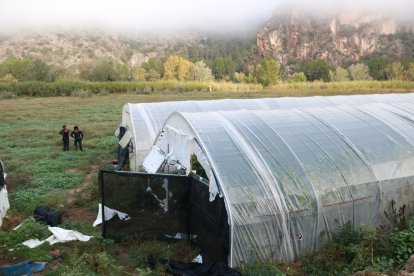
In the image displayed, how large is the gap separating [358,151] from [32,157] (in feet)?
41.2

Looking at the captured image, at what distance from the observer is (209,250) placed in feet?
23.3

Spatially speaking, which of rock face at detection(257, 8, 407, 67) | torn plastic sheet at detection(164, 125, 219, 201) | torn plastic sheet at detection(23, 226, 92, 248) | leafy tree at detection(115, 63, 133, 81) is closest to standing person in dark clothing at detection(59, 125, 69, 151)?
torn plastic sheet at detection(164, 125, 219, 201)

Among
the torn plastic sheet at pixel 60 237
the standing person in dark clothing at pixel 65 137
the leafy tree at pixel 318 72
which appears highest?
the leafy tree at pixel 318 72

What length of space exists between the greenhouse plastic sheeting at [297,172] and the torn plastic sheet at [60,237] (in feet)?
10.1

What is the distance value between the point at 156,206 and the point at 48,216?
2.90 meters

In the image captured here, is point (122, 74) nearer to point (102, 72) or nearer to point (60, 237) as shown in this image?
point (102, 72)

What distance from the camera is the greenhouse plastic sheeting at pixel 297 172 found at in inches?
261

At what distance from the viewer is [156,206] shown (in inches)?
303

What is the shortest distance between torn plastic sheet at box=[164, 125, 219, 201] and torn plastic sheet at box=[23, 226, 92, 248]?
2.50 metres

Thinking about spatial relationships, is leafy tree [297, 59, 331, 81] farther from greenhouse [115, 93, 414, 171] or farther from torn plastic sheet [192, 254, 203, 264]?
torn plastic sheet [192, 254, 203, 264]

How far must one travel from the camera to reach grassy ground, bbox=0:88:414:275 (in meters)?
7.03

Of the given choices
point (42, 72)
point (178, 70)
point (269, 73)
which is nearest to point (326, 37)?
point (178, 70)

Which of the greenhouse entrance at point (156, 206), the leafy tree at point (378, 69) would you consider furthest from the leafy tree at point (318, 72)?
the greenhouse entrance at point (156, 206)

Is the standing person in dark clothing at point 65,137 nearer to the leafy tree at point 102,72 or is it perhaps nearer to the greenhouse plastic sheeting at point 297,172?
the greenhouse plastic sheeting at point 297,172
